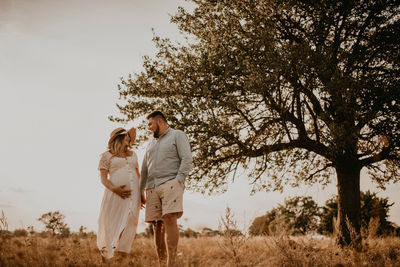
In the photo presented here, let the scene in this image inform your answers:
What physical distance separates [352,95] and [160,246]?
585 centimetres

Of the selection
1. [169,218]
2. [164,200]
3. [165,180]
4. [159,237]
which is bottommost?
[159,237]

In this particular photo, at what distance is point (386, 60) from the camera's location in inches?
343

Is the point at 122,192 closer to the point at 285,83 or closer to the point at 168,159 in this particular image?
the point at 168,159

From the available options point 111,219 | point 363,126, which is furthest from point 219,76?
point 111,219

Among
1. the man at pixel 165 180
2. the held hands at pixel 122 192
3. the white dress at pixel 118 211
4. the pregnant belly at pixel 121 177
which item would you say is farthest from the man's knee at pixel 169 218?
the pregnant belly at pixel 121 177

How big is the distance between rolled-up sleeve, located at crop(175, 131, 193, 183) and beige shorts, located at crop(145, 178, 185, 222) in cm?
13

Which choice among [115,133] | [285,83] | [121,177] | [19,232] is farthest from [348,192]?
[19,232]

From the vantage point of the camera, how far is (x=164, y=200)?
4863mm

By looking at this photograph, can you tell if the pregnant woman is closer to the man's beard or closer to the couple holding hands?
the couple holding hands

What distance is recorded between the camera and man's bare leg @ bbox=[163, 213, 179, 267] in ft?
15.1

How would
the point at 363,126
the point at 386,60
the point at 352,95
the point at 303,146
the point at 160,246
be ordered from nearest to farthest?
the point at 160,246 < the point at 352,95 < the point at 363,126 < the point at 386,60 < the point at 303,146

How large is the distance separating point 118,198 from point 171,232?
4.28ft

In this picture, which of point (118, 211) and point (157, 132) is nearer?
point (118, 211)

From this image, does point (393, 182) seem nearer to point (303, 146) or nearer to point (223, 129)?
point (303, 146)
